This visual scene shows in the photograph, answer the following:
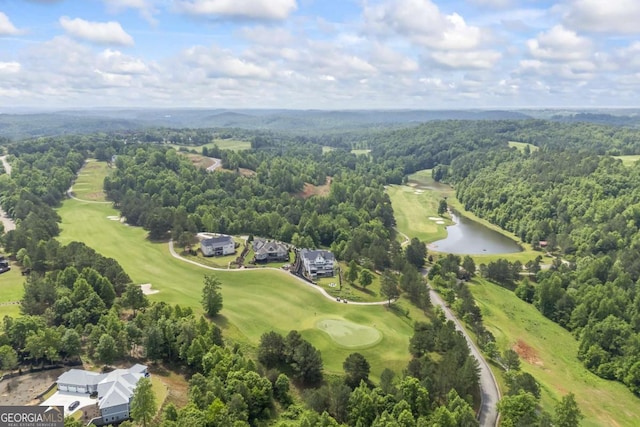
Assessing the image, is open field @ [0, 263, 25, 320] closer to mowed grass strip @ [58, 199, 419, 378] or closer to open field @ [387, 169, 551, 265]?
mowed grass strip @ [58, 199, 419, 378]

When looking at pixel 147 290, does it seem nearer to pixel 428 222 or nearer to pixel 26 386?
pixel 26 386

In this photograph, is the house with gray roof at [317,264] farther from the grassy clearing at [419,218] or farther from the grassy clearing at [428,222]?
the grassy clearing at [419,218]

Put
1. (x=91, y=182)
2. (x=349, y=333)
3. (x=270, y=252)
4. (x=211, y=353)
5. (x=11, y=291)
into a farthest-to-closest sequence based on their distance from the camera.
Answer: (x=91, y=182)
(x=270, y=252)
(x=11, y=291)
(x=349, y=333)
(x=211, y=353)

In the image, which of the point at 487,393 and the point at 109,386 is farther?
the point at 487,393

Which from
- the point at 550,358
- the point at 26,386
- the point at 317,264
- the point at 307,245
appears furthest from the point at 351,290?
the point at 26,386

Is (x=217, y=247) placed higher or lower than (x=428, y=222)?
higher

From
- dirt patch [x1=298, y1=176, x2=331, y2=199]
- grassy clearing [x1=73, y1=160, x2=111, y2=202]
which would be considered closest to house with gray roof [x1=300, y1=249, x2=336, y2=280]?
dirt patch [x1=298, y1=176, x2=331, y2=199]

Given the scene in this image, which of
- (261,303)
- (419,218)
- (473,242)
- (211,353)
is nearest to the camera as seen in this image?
(211,353)

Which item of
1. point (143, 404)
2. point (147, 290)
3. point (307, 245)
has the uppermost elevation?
point (143, 404)
